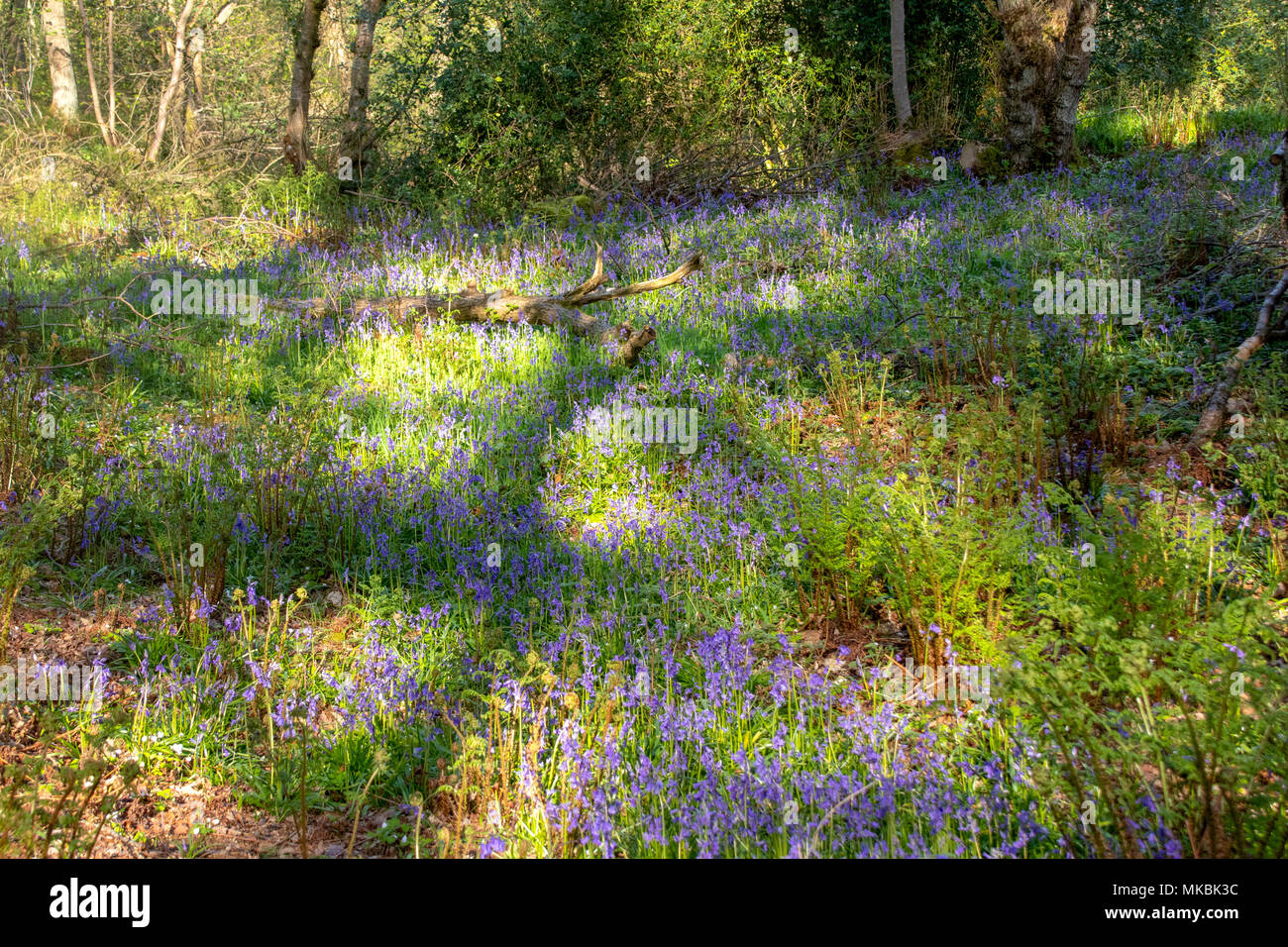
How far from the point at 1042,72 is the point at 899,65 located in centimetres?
307

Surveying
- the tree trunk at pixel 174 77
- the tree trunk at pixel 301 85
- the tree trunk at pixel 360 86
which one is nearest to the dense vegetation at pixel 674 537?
the tree trunk at pixel 301 85

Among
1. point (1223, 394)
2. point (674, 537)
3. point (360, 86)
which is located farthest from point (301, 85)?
point (1223, 394)

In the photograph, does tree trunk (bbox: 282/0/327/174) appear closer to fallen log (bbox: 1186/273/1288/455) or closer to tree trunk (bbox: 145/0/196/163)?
tree trunk (bbox: 145/0/196/163)

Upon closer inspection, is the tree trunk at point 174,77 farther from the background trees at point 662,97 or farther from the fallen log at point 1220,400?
the fallen log at point 1220,400

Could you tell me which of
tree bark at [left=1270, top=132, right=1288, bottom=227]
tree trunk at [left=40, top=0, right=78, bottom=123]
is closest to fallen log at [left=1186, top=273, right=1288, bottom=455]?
tree bark at [left=1270, top=132, right=1288, bottom=227]

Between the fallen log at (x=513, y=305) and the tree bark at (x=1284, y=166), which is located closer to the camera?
the tree bark at (x=1284, y=166)

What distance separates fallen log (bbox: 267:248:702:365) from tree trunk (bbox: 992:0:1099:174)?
22.0ft

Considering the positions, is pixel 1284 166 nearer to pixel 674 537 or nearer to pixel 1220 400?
pixel 1220 400

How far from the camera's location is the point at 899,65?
1443 centimetres

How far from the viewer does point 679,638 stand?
4.05 meters

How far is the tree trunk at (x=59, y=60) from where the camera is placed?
646 inches

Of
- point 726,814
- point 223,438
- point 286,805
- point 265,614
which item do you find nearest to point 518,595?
point 265,614

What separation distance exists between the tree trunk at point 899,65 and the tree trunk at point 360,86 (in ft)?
24.6

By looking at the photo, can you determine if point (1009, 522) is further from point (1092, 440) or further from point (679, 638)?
point (1092, 440)
